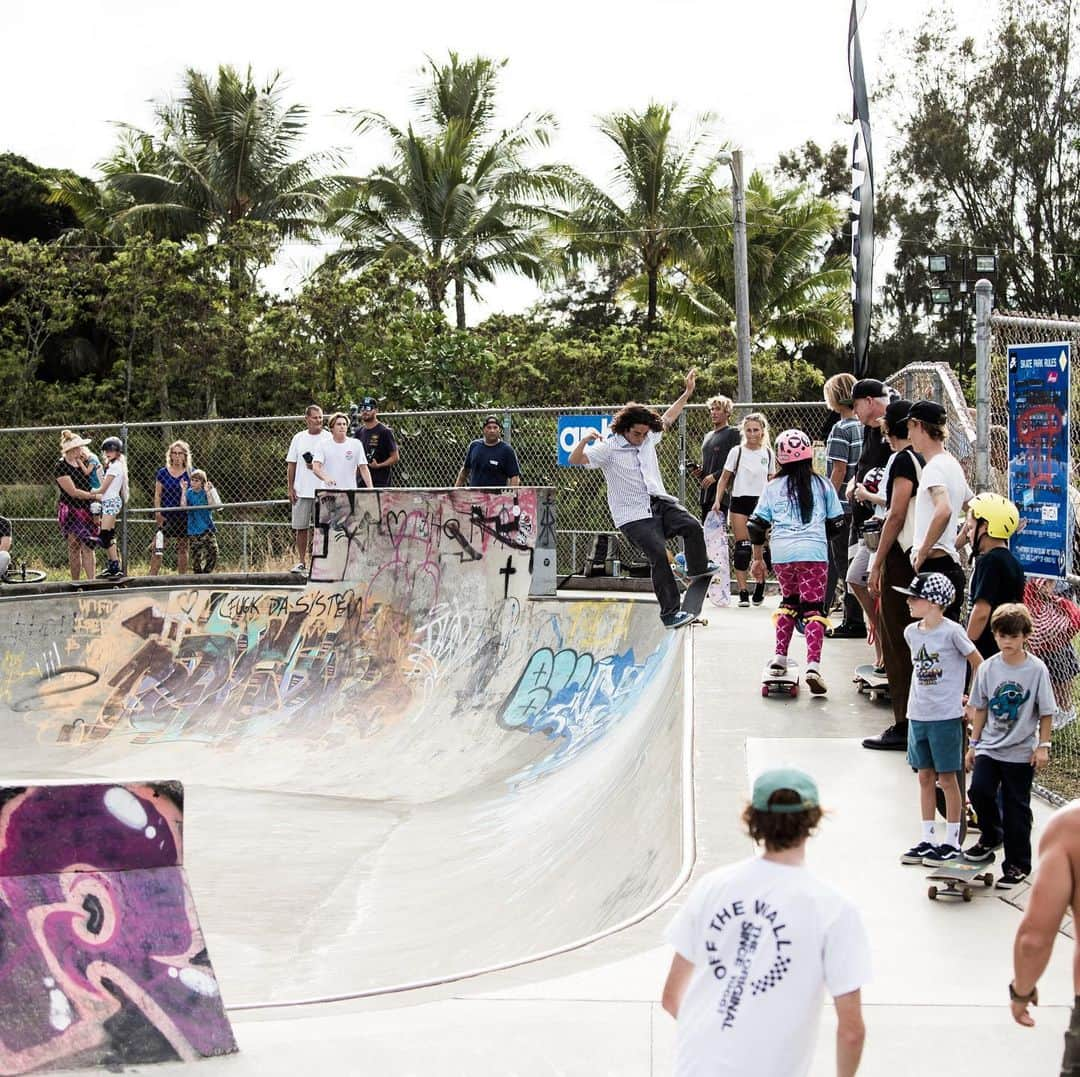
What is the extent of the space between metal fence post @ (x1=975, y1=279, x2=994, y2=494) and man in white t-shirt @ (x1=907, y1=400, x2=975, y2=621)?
0.90m

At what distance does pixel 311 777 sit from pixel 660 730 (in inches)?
135

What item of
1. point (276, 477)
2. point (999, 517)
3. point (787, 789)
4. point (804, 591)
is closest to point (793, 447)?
point (804, 591)

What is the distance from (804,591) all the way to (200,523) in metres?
8.49

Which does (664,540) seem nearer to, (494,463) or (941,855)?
(941,855)

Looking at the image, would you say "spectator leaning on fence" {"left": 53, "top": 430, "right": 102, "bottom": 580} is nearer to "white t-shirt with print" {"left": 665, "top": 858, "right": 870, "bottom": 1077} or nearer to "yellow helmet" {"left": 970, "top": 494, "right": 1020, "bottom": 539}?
"yellow helmet" {"left": 970, "top": 494, "right": 1020, "bottom": 539}

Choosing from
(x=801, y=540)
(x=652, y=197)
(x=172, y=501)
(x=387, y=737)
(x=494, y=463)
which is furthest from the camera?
(x=652, y=197)

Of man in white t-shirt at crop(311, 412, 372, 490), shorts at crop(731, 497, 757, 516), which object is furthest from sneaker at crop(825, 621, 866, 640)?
man in white t-shirt at crop(311, 412, 372, 490)

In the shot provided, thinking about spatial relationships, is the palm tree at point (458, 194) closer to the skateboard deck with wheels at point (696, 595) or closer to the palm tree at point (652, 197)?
the palm tree at point (652, 197)

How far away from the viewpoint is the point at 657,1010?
13.5 feet

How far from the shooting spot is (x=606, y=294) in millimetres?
40219

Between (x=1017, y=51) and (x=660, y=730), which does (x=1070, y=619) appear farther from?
(x=1017, y=51)

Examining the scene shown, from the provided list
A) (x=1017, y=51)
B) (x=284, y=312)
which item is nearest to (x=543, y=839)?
(x=284, y=312)

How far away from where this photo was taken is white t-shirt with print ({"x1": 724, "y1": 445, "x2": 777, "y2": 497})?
10328 millimetres

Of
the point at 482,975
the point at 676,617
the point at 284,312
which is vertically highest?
the point at 284,312
